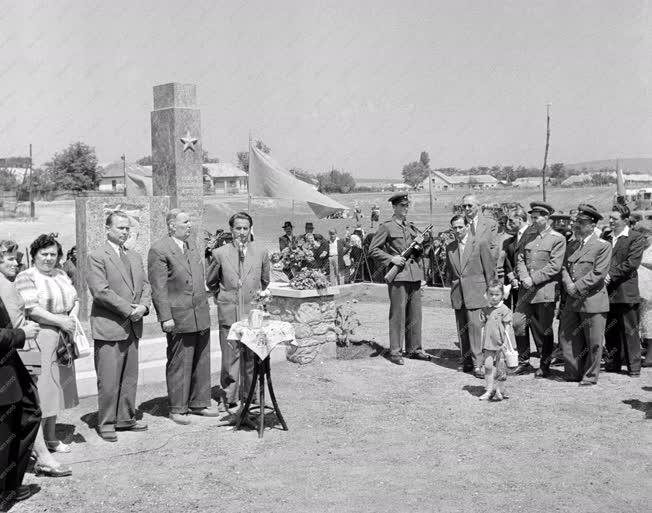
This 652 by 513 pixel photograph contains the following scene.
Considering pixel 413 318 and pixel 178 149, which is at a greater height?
pixel 178 149

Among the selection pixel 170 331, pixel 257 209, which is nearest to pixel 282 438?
pixel 170 331

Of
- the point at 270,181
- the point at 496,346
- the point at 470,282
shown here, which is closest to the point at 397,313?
the point at 470,282

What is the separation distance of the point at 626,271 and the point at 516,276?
1.41 m

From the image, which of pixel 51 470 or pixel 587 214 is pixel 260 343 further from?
pixel 587 214

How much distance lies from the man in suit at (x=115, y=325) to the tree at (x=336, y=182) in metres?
74.5

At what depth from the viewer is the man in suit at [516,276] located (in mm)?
9203

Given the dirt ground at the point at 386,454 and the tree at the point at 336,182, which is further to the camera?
the tree at the point at 336,182

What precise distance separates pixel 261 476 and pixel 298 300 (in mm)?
3963

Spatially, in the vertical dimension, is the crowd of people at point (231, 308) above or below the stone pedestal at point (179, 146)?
below

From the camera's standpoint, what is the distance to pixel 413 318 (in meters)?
9.85

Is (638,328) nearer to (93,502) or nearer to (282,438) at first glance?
(282,438)

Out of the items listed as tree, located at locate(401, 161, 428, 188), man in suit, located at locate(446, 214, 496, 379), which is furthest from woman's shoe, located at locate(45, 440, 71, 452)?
tree, located at locate(401, 161, 428, 188)

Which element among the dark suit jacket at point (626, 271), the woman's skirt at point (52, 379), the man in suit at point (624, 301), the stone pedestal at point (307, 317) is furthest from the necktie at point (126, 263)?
the dark suit jacket at point (626, 271)

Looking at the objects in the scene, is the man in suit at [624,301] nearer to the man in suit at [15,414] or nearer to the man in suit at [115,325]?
the man in suit at [115,325]
